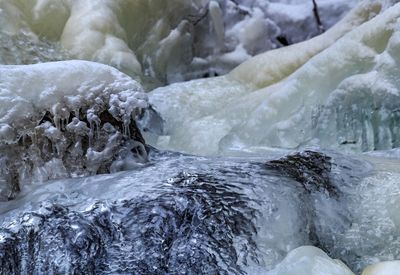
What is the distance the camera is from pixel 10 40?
464cm

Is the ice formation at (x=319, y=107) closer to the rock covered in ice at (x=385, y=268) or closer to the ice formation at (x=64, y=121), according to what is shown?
the ice formation at (x=64, y=121)

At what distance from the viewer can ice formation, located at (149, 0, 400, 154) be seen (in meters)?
3.60

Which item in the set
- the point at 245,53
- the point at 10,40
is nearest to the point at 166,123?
the point at 10,40

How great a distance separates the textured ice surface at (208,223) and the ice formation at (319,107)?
123 centimetres

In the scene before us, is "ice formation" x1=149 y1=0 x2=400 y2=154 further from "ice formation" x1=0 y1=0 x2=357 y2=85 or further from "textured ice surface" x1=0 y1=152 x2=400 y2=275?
"textured ice surface" x1=0 y1=152 x2=400 y2=275

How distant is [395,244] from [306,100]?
2084 mm

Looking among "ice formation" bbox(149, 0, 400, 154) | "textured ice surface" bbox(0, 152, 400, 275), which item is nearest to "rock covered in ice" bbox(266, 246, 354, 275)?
"textured ice surface" bbox(0, 152, 400, 275)

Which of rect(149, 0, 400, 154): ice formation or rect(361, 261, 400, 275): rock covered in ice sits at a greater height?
rect(149, 0, 400, 154): ice formation

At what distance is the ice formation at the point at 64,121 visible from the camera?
2666 millimetres

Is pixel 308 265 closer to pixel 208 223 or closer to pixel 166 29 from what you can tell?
pixel 208 223

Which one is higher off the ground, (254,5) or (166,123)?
(254,5)

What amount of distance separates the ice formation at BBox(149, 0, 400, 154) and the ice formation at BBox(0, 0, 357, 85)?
80 cm

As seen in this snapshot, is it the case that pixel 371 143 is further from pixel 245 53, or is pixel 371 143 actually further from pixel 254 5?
pixel 254 5

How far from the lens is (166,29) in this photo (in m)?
5.79
